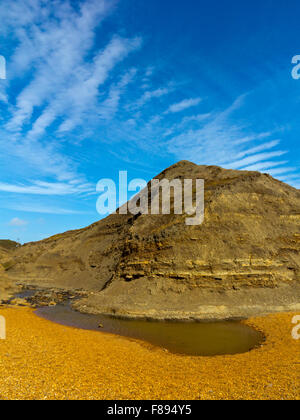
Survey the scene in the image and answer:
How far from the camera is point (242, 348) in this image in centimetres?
1472

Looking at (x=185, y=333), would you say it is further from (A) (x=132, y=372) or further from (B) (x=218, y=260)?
(A) (x=132, y=372)

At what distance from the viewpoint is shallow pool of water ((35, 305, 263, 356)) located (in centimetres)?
1482

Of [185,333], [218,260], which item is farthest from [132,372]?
[218,260]

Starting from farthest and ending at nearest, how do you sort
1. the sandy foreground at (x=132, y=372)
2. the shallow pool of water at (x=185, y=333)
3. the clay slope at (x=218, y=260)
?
the clay slope at (x=218, y=260)
the shallow pool of water at (x=185, y=333)
the sandy foreground at (x=132, y=372)

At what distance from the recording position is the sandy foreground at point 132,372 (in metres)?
7.53

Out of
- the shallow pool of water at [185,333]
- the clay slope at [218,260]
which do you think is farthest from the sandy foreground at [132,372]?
the clay slope at [218,260]

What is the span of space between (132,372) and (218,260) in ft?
55.9

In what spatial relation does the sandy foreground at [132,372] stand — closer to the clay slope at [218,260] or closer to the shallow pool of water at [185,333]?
the shallow pool of water at [185,333]

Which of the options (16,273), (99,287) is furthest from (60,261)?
(99,287)

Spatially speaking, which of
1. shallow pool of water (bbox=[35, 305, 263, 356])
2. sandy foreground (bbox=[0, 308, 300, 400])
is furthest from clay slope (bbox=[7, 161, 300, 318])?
sandy foreground (bbox=[0, 308, 300, 400])

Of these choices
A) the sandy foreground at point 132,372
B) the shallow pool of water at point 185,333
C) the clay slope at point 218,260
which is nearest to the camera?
the sandy foreground at point 132,372

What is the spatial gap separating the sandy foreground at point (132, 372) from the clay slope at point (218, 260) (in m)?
8.64

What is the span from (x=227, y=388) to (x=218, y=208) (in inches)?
847

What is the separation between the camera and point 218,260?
2502cm
